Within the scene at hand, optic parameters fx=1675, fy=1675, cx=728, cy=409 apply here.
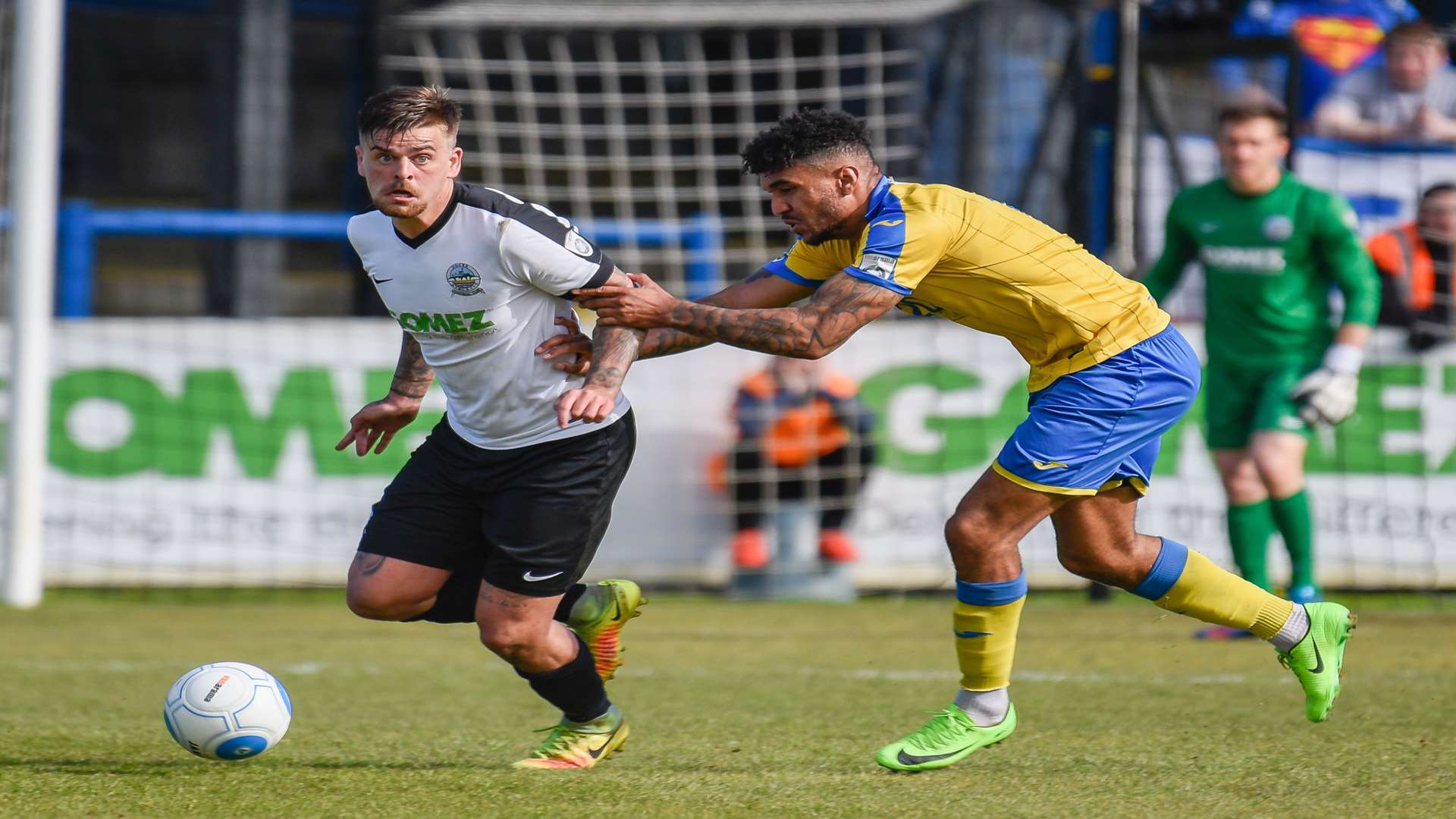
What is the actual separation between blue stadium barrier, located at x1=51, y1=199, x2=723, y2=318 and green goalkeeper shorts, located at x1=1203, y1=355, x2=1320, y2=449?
3.17 metres

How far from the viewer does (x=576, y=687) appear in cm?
454

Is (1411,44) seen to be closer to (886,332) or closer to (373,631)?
(886,332)

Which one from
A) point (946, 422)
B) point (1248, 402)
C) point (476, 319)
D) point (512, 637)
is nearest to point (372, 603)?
point (512, 637)

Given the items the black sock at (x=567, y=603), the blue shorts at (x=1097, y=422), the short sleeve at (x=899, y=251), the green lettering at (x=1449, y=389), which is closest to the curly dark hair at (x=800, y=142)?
the short sleeve at (x=899, y=251)

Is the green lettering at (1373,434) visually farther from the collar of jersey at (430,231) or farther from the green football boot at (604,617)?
the collar of jersey at (430,231)

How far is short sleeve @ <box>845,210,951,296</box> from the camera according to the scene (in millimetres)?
4191

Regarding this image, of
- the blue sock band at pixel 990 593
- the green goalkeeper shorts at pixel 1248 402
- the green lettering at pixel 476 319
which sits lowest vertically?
the blue sock band at pixel 990 593

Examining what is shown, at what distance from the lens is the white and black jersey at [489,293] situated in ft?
14.2

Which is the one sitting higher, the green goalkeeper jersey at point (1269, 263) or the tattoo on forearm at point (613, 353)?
the green goalkeeper jersey at point (1269, 263)

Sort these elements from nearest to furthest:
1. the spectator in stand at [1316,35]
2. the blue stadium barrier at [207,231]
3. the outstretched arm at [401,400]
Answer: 1. the outstretched arm at [401,400]
2. the blue stadium barrier at [207,231]
3. the spectator in stand at [1316,35]

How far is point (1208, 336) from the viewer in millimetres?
7594

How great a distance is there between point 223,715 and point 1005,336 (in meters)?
2.29

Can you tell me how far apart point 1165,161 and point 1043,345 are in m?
6.05

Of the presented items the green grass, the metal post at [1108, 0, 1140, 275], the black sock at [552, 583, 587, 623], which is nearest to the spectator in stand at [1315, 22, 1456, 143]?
the metal post at [1108, 0, 1140, 275]
